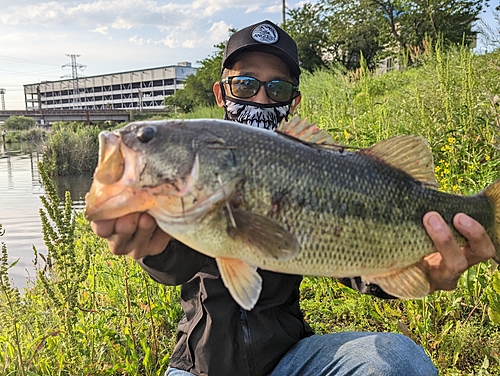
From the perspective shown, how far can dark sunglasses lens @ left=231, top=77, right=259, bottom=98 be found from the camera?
3246 millimetres

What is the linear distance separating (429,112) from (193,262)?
506 cm

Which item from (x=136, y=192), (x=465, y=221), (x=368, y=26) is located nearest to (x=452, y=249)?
(x=465, y=221)

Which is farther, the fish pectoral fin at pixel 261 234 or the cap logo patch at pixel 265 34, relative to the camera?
the cap logo patch at pixel 265 34

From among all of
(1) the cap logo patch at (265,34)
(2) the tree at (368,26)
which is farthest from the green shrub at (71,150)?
(1) the cap logo patch at (265,34)

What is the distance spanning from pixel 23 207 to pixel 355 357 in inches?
699

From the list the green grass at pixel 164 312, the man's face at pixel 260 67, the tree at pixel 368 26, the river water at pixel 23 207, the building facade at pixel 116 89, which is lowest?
the river water at pixel 23 207

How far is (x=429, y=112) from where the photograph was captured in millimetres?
6152

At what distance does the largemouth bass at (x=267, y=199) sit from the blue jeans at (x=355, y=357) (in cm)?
54

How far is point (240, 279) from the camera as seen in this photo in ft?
6.12

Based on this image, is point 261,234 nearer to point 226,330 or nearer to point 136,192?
point 136,192

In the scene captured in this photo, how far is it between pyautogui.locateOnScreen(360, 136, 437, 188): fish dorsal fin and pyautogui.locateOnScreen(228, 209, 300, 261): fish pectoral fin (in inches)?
26.3

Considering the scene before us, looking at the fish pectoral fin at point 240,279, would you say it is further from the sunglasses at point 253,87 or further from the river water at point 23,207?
the river water at point 23,207

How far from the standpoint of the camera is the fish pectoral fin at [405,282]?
208 cm

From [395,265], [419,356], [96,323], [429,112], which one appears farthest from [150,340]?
[429,112]
